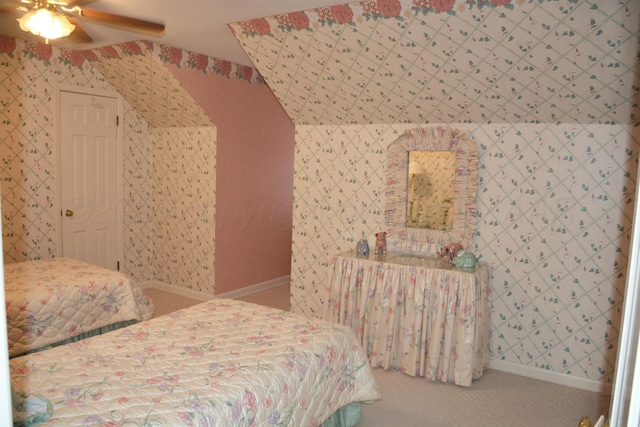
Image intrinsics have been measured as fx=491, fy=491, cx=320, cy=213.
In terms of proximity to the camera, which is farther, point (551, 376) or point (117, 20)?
point (551, 376)

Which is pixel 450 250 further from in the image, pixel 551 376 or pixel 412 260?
pixel 551 376

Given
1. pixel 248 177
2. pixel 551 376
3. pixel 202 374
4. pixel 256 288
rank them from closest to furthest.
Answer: pixel 202 374 < pixel 551 376 < pixel 248 177 < pixel 256 288

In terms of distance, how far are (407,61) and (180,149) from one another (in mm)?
2945

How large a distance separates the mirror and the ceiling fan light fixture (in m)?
2.54

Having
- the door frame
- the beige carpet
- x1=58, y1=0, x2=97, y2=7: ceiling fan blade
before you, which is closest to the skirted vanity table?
the beige carpet

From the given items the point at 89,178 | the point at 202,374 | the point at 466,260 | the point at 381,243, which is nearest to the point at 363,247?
the point at 381,243

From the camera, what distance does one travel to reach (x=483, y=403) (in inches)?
123

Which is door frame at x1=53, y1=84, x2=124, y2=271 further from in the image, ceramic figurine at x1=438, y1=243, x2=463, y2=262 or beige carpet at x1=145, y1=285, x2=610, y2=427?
ceramic figurine at x1=438, y1=243, x2=463, y2=262

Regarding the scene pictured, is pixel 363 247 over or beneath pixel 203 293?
over

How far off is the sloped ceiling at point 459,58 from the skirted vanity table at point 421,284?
1.23 feet

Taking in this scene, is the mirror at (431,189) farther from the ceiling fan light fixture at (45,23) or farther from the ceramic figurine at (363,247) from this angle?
the ceiling fan light fixture at (45,23)

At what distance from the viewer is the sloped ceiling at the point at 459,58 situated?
2752mm

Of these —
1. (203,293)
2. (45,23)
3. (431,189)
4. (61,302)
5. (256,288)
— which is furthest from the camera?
(256,288)

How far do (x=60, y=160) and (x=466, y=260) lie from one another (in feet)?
12.7
